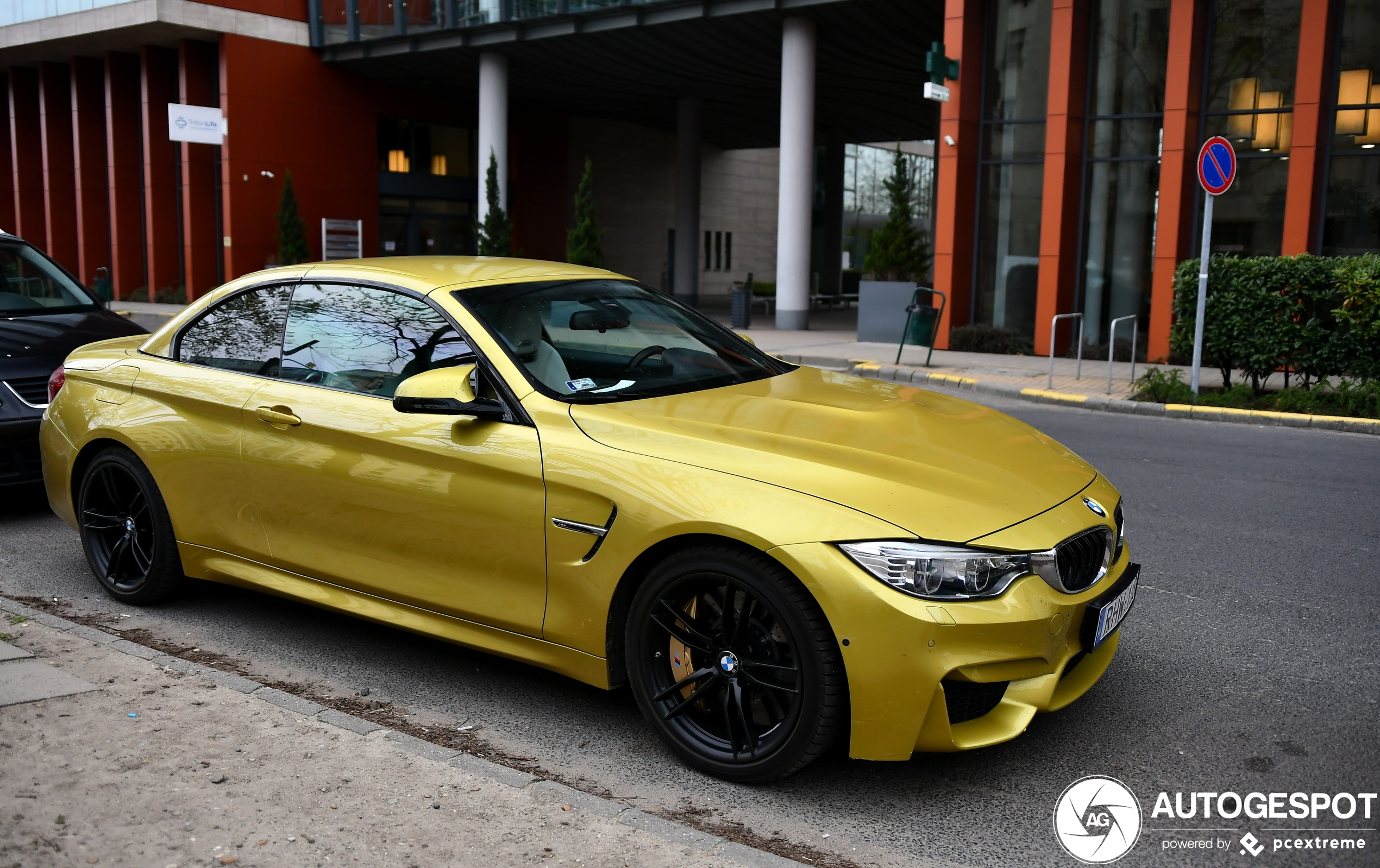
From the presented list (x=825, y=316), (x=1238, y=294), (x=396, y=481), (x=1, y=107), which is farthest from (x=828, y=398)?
(x=1, y=107)

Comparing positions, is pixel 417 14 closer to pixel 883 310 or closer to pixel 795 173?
pixel 795 173

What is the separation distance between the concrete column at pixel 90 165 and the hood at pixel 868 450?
36750 mm

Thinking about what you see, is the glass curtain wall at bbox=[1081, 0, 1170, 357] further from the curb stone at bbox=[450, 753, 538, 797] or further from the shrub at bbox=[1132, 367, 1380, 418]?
the curb stone at bbox=[450, 753, 538, 797]

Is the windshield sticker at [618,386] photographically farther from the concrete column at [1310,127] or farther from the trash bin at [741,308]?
the trash bin at [741,308]

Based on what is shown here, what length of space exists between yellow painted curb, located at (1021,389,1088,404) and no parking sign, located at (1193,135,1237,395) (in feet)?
4.02

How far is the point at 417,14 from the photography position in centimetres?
2941

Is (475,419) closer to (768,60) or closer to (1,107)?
(768,60)

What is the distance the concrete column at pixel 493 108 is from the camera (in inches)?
1154

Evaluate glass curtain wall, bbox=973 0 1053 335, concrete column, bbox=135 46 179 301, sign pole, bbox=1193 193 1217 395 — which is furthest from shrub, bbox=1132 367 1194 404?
concrete column, bbox=135 46 179 301

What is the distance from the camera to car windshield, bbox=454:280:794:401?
14.1 ft

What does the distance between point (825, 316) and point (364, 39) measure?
47.9ft

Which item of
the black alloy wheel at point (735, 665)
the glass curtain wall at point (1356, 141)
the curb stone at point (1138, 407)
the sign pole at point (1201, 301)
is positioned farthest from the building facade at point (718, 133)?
the black alloy wheel at point (735, 665)

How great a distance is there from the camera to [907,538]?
11.0ft

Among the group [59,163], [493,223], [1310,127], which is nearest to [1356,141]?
[1310,127]
